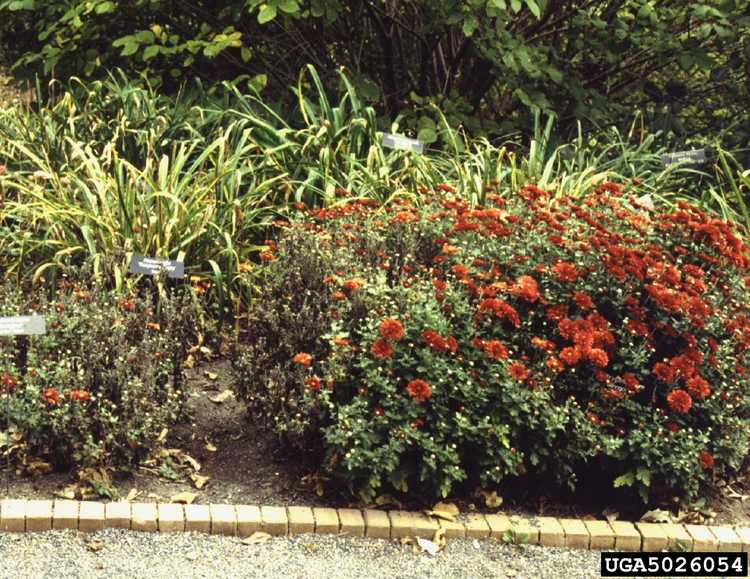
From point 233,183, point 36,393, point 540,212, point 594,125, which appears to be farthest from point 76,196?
point 594,125

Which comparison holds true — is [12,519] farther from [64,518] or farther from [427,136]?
[427,136]

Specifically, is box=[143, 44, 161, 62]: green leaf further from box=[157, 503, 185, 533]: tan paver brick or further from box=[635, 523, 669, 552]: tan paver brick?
box=[635, 523, 669, 552]: tan paver brick

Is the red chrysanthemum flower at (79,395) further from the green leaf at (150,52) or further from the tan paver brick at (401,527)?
the green leaf at (150,52)

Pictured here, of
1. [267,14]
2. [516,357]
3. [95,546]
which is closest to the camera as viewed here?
[95,546]

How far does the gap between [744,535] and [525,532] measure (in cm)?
82

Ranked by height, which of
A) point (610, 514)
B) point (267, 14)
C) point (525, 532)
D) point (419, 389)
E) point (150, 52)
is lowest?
point (610, 514)

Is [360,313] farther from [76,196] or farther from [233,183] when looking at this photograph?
[76,196]

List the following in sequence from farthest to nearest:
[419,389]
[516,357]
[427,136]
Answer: [427,136], [516,357], [419,389]

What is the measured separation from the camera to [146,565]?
3580 millimetres

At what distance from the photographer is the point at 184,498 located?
12.9 feet

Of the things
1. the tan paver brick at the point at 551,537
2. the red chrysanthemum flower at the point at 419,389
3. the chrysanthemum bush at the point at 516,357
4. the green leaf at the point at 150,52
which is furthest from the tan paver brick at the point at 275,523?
the green leaf at the point at 150,52

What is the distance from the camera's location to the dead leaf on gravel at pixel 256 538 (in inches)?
148

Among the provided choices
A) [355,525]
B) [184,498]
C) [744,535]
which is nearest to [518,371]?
[355,525]

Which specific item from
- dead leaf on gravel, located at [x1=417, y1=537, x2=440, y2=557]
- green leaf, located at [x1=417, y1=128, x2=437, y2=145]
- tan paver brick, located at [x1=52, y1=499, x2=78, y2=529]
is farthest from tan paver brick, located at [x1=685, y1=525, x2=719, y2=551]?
green leaf, located at [x1=417, y1=128, x2=437, y2=145]
